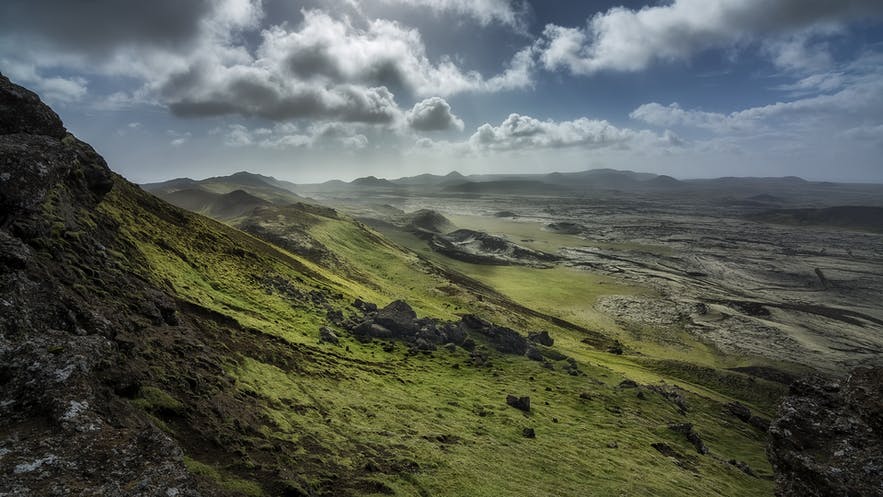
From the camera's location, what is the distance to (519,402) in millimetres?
35688

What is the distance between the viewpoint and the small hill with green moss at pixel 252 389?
433 inches

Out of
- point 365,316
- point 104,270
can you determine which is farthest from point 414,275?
point 104,270

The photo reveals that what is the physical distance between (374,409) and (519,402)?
1367 cm

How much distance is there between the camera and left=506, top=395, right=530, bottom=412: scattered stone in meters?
35.5

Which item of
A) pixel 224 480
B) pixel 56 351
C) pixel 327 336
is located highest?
pixel 56 351

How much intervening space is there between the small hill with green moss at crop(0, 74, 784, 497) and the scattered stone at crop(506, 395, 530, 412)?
180 mm

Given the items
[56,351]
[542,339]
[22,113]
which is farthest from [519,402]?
[22,113]

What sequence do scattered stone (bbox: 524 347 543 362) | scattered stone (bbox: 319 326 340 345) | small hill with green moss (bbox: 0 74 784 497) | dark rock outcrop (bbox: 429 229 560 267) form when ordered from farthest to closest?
dark rock outcrop (bbox: 429 229 560 267)
scattered stone (bbox: 524 347 543 362)
scattered stone (bbox: 319 326 340 345)
small hill with green moss (bbox: 0 74 784 497)

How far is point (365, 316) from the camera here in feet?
158

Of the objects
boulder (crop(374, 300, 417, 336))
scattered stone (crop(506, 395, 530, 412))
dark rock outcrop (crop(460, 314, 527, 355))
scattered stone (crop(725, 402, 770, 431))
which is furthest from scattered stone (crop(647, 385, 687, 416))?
boulder (crop(374, 300, 417, 336))

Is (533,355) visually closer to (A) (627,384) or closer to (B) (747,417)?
(A) (627,384)

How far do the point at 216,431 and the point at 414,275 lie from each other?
70.2 meters

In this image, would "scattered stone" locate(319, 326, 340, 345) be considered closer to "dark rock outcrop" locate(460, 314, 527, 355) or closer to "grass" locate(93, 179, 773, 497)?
"grass" locate(93, 179, 773, 497)

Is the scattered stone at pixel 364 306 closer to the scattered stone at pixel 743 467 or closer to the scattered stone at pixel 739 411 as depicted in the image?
the scattered stone at pixel 743 467
